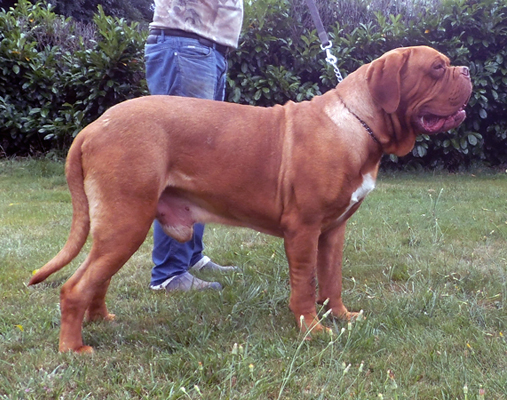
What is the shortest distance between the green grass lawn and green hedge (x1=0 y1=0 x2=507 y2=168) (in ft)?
10.2

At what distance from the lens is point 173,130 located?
103 inches

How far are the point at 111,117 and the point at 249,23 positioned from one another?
5124mm

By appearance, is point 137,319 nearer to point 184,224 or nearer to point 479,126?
point 184,224

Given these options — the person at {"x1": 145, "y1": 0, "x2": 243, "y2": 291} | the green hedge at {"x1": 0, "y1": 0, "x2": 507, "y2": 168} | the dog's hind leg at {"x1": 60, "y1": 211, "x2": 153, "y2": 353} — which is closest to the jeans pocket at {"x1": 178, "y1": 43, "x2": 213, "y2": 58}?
the person at {"x1": 145, "y1": 0, "x2": 243, "y2": 291}

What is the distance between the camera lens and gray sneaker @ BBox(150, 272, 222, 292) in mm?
3410

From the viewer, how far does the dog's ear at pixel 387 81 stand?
2695 mm

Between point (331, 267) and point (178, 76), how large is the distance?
154 centimetres

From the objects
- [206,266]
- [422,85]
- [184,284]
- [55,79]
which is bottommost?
[55,79]

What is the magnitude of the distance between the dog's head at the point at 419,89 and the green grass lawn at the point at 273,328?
98cm

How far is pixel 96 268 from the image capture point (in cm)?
246

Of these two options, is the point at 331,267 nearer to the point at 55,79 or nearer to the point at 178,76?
the point at 178,76

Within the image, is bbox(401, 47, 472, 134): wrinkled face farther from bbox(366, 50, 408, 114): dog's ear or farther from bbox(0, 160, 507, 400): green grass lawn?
bbox(0, 160, 507, 400): green grass lawn

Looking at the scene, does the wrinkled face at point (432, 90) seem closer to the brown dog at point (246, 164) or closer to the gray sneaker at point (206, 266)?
the brown dog at point (246, 164)

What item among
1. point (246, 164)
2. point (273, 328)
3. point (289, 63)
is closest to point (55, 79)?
point (289, 63)
